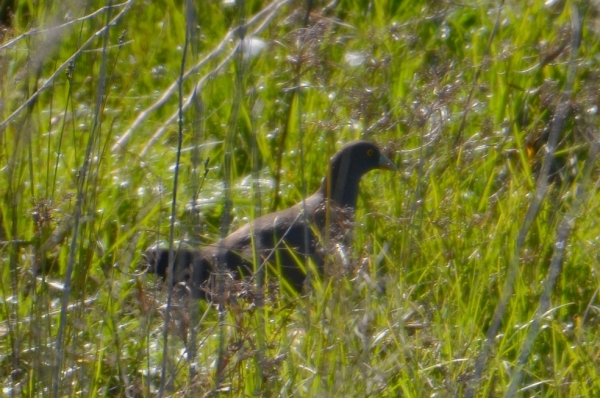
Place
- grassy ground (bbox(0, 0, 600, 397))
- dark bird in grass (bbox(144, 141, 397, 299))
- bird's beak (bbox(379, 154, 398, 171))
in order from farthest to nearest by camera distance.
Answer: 1. bird's beak (bbox(379, 154, 398, 171))
2. dark bird in grass (bbox(144, 141, 397, 299))
3. grassy ground (bbox(0, 0, 600, 397))

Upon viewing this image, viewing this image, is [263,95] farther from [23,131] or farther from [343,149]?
[23,131]

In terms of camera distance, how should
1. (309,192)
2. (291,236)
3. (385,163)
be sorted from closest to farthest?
1. (291,236)
2. (385,163)
3. (309,192)

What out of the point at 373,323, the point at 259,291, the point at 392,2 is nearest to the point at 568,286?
the point at 373,323

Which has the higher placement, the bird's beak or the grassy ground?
the grassy ground

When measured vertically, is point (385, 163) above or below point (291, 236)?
above

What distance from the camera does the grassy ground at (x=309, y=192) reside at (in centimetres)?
256

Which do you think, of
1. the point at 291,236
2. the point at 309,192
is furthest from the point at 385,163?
the point at 291,236

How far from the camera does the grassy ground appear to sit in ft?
8.40

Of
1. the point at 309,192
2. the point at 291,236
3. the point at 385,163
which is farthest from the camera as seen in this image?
the point at 309,192

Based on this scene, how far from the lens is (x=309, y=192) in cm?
485

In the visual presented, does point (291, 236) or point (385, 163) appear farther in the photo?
point (385, 163)

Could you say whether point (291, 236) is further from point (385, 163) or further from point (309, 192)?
point (385, 163)

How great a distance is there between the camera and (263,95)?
201 inches

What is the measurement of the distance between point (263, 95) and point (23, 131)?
2.56 meters
